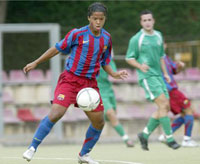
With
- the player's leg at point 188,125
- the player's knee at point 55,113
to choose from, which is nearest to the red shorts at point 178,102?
the player's leg at point 188,125

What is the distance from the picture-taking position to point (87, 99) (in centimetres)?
759

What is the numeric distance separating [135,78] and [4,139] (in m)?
3.42

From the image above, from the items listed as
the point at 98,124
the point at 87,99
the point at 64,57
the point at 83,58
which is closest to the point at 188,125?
the point at 98,124

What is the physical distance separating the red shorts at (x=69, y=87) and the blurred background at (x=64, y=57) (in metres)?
6.02

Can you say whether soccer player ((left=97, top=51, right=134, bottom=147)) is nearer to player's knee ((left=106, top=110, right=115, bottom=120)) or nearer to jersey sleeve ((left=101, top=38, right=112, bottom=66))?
player's knee ((left=106, top=110, right=115, bottom=120))

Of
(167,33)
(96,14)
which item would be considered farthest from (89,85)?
(167,33)

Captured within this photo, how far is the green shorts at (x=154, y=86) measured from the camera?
1012cm

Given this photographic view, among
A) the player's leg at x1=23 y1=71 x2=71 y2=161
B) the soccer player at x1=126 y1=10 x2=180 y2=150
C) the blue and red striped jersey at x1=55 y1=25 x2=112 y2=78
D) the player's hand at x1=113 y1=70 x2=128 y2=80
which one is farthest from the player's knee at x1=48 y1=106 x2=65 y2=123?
the soccer player at x1=126 y1=10 x2=180 y2=150

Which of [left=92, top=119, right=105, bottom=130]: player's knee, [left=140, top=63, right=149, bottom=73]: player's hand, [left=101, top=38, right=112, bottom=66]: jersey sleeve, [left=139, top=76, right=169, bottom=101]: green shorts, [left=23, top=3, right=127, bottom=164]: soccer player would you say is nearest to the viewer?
[left=23, top=3, right=127, bottom=164]: soccer player

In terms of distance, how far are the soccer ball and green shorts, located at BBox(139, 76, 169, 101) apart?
8.18 ft

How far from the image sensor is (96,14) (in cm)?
765

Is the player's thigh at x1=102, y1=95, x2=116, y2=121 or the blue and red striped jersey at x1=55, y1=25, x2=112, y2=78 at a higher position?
the blue and red striped jersey at x1=55, y1=25, x2=112, y2=78

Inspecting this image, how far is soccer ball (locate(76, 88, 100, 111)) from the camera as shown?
7.61m

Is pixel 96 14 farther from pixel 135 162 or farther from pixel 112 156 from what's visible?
pixel 112 156
